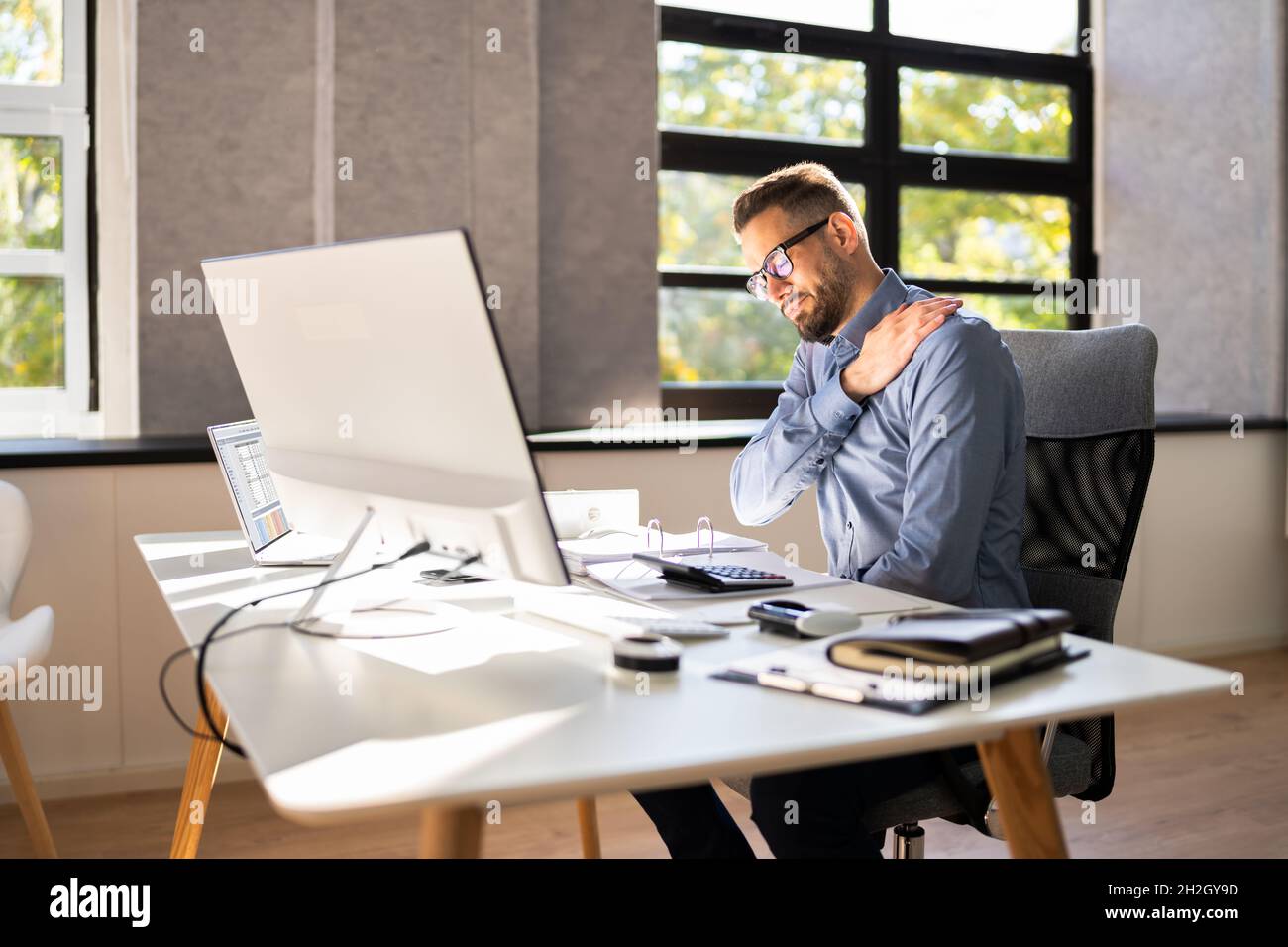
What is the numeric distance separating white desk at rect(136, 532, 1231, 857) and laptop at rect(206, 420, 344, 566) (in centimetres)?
42

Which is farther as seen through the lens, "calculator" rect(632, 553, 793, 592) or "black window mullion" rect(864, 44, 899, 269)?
"black window mullion" rect(864, 44, 899, 269)

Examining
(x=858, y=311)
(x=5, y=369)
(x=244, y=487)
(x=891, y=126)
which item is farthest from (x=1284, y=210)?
(x=5, y=369)

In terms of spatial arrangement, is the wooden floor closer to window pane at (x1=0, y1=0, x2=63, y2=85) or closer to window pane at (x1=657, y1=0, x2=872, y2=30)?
window pane at (x1=0, y1=0, x2=63, y2=85)

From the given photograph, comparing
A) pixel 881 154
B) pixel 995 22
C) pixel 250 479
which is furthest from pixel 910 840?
pixel 995 22

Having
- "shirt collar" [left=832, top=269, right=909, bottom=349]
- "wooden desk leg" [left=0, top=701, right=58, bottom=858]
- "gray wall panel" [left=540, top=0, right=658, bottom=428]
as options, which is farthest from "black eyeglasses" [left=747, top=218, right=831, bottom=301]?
"gray wall panel" [left=540, top=0, right=658, bottom=428]

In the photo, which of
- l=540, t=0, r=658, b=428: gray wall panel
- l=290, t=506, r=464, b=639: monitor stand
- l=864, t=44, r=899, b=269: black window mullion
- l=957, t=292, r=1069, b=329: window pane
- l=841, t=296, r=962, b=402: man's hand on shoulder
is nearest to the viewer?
l=290, t=506, r=464, b=639: monitor stand

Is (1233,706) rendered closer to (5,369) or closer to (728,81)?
(728,81)

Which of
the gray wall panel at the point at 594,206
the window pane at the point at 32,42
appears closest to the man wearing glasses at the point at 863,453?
the gray wall panel at the point at 594,206

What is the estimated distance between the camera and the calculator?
1.57 m

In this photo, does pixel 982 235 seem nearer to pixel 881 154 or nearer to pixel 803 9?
pixel 881 154

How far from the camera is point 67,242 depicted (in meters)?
3.17

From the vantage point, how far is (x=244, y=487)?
6.05 ft

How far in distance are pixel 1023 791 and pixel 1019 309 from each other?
3899 millimetres

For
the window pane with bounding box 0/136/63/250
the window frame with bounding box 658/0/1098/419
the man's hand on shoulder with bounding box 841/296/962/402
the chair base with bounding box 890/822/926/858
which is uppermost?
the window frame with bounding box 658/0/1098/419
